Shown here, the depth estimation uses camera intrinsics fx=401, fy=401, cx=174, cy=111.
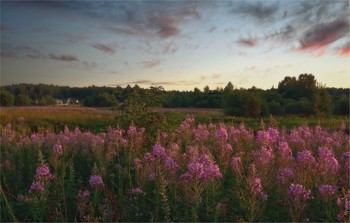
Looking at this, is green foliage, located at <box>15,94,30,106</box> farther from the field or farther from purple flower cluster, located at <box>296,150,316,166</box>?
purple flower cluster, located at <box>296,150,316,166</box>

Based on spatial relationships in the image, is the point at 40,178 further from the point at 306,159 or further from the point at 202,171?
the point at 306,159

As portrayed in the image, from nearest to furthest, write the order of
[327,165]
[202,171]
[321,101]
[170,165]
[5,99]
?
[202,171], [170,165], [327,165], [321,101], [5,99]

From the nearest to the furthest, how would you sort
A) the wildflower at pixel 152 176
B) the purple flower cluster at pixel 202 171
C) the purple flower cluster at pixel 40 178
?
the purple flower cluster at pixel 202 171 < the purple flower cluster at pixel 40 178 < the wildflower at pixel 152 176

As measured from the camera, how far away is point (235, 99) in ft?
108

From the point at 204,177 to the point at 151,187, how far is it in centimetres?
119

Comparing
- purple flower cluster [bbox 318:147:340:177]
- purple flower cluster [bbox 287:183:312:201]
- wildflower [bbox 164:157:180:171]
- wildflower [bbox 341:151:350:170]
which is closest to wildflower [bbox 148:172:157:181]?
wildflower [bbox 164:157:180:171]

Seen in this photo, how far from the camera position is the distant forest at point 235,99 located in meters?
9.71

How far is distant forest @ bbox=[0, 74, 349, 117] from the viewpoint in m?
9.71

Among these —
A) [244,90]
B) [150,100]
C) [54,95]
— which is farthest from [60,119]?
[54,95]

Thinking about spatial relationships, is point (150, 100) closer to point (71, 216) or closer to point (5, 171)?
point (5, 171)

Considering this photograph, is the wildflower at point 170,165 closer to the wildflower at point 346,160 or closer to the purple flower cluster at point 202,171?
the purple flower cluster at point 202,171

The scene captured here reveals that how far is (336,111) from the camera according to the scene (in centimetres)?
4625

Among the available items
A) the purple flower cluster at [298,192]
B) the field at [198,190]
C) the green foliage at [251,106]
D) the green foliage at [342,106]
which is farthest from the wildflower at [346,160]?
the green foliage at [342,106]

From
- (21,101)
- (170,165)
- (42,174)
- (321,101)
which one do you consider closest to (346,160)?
(170,165)
